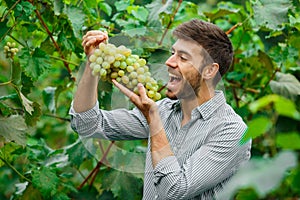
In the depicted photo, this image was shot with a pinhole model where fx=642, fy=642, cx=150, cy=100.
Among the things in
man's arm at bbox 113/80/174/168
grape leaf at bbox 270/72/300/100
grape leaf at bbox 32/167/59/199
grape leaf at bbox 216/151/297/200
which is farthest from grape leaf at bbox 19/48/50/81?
grape leaf at bbox 216/151/297/200

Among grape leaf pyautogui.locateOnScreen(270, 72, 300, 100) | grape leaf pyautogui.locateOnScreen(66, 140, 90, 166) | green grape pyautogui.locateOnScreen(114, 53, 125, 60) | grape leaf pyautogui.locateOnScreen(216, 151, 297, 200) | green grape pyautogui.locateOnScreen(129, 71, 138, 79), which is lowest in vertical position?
grape leaf pyautogui.locateOnScreen(66, 140, 90, 166)

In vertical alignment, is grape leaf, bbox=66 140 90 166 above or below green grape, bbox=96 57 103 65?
below

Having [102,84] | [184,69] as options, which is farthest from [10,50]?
[184,69]

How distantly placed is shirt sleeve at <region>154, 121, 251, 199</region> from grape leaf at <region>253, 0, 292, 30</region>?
795 mm

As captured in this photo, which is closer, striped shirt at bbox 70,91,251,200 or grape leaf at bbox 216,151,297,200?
grape leaf at bbox 216,151,297,200

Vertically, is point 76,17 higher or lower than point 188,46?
lower

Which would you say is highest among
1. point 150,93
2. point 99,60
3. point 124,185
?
point 99,60

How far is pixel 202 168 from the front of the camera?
1.84 meters

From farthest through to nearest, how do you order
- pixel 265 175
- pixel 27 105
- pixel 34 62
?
pixel 34 62 < pixel 27 105 < pixel 265 175

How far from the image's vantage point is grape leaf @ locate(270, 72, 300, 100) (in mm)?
2889

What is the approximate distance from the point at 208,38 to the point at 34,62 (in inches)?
27.8

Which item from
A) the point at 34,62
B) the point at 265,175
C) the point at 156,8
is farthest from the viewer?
the point at 156,8

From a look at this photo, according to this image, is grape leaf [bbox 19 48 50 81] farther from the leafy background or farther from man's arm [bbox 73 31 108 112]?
man's arm [bbox 73 31 108 112]

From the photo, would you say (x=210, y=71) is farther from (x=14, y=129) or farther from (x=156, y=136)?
(x=14, y=129)
